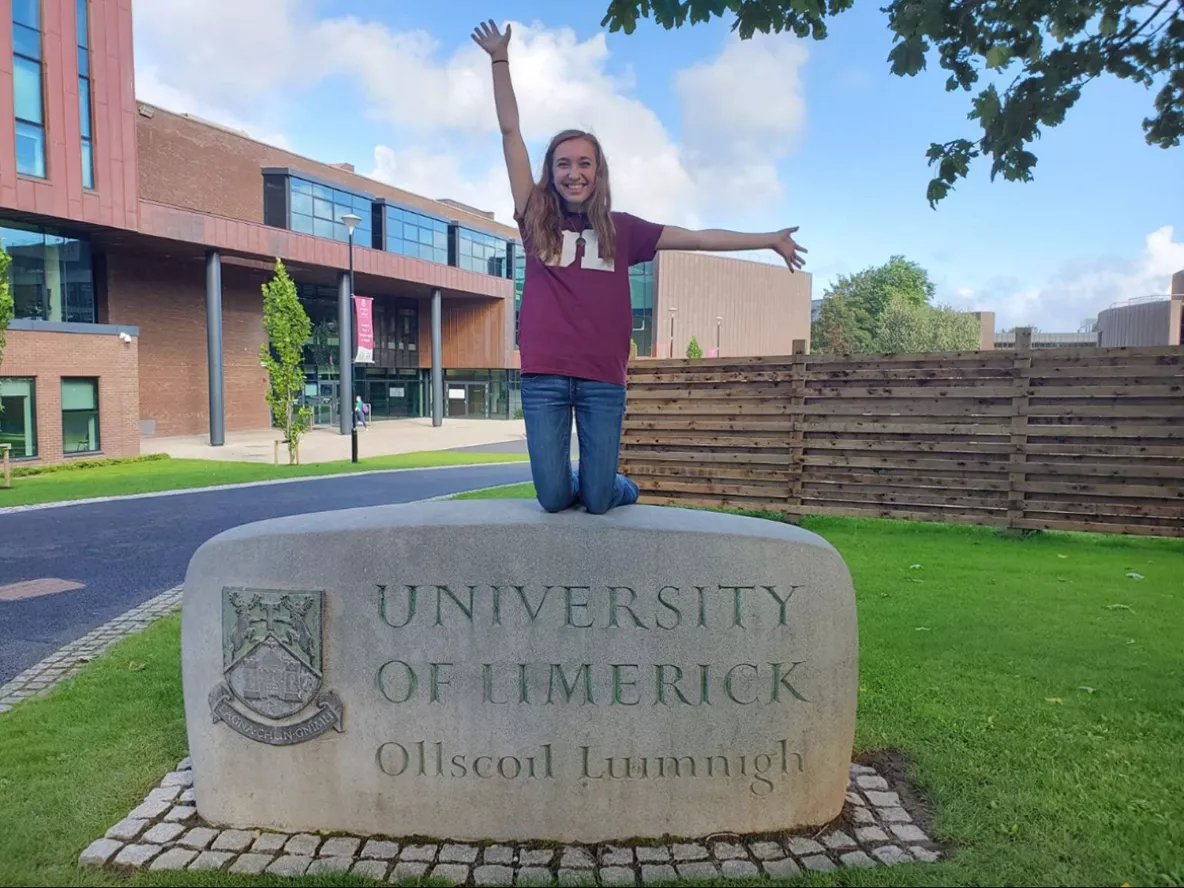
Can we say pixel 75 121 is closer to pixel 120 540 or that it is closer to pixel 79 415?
pixel 79 415

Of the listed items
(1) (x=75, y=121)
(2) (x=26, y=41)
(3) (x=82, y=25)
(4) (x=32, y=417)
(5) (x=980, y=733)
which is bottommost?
(5) (x=980, y=733)

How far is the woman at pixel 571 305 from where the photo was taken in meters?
3.40

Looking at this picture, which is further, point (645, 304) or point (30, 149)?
point (645, 304)

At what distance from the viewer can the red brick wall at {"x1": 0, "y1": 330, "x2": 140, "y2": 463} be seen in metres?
20.2

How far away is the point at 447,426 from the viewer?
41.8 meters

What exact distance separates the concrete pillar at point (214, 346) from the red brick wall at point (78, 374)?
4.66 meters

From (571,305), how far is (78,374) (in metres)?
22.9

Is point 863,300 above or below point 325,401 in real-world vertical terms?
above

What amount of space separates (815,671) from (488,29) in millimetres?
2900

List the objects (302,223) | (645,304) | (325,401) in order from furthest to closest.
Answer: (645,304)
(325,401)
(302,223)

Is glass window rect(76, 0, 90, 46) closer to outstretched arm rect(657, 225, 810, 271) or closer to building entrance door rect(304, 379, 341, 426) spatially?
building entrance door rect(304, 379, 341, 426)

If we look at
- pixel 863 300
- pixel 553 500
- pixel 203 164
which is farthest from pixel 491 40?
pixel 863 300

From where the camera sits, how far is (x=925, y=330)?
55.0 metres

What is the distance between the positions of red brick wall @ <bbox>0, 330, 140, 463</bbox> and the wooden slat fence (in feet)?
55.8
